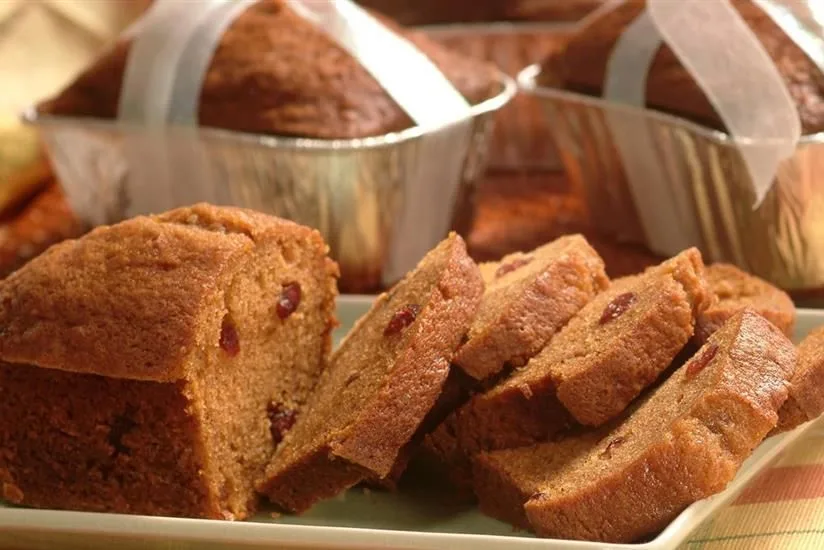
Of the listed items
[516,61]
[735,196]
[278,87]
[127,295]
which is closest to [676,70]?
[735,196]

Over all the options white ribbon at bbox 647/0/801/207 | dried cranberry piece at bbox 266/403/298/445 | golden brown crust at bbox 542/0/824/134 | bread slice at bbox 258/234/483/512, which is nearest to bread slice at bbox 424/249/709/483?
bread slice at bbox 258/234/483/512

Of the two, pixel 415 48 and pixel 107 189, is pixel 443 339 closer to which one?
pixel 415 48

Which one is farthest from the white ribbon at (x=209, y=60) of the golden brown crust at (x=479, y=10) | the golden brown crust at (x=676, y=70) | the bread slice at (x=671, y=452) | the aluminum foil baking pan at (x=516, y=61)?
the bread slice at (x=671, y=452)

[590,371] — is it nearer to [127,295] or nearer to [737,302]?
[737,302]

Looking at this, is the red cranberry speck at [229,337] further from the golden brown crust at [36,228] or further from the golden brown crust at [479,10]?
the golden brown crust at [479,10]

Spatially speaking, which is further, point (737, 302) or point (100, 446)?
point (737, 302)
